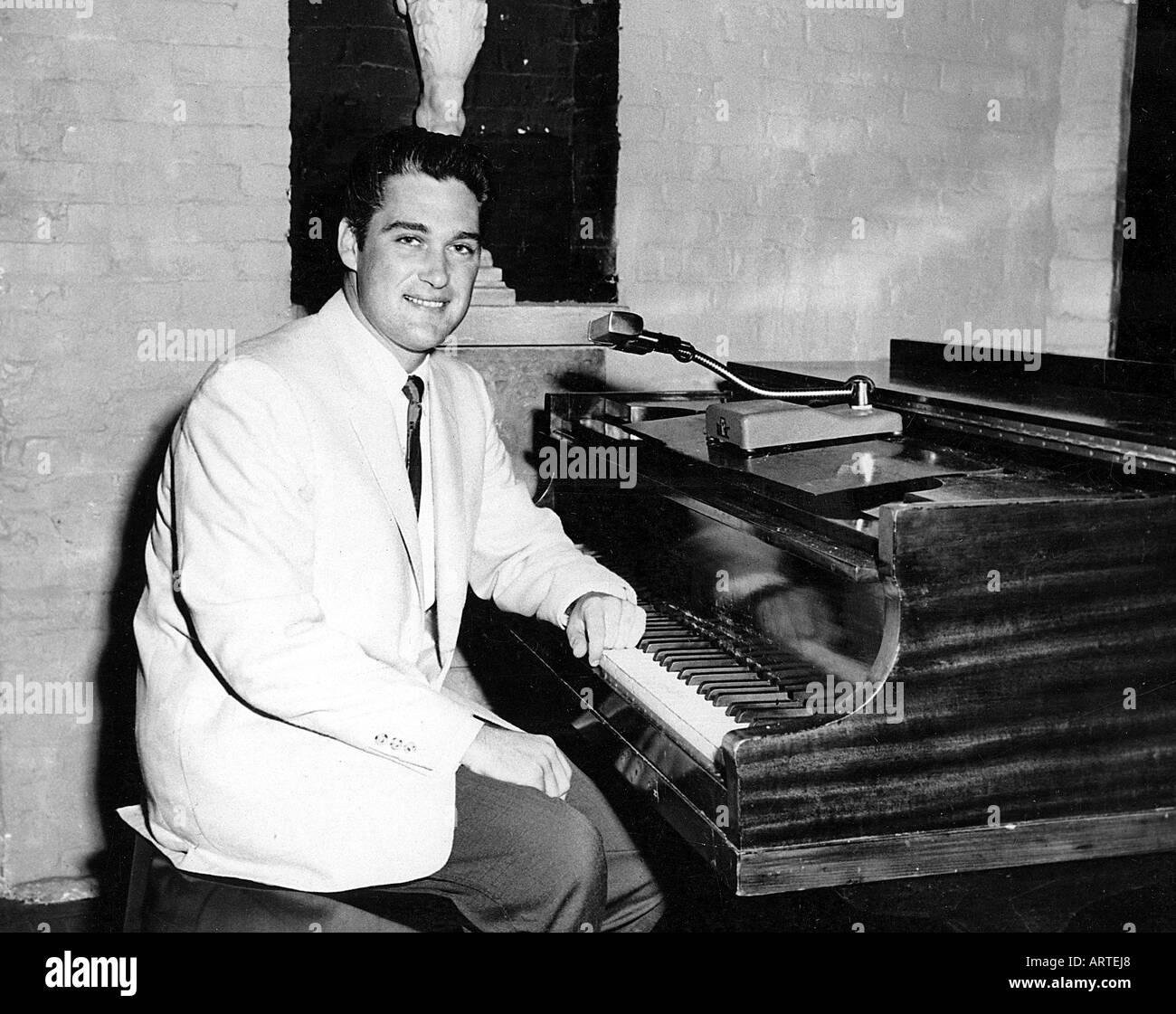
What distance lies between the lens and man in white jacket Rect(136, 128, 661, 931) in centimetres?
177

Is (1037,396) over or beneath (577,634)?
over

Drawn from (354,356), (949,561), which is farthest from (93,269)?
(949,561)

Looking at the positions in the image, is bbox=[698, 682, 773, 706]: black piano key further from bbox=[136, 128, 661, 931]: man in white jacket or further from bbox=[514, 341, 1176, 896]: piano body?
bbox=[136, 128, 661, 931]: man in white jacket

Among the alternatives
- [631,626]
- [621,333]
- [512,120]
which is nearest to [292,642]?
[631,626]

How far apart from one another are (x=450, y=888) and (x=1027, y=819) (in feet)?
2.80

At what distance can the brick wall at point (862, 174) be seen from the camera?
11.9 feet

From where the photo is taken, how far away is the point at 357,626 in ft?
6.30

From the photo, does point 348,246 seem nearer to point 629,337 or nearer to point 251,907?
point 629,337

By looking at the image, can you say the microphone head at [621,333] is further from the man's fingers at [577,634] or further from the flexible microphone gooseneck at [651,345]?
the man's fingers at [577,634]

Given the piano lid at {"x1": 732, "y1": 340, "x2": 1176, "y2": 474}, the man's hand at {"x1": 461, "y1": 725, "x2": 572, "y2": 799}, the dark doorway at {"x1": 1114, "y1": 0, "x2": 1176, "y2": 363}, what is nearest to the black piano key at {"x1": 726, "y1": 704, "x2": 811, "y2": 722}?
the man's hand at {"x1": 461, "y1": 725, "x2": 572, "y2": 799}

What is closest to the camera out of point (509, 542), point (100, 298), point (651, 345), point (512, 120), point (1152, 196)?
point (651, 345)

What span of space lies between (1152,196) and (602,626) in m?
2.94

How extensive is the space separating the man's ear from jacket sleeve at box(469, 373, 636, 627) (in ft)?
1.23

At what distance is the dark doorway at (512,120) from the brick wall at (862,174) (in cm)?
9
